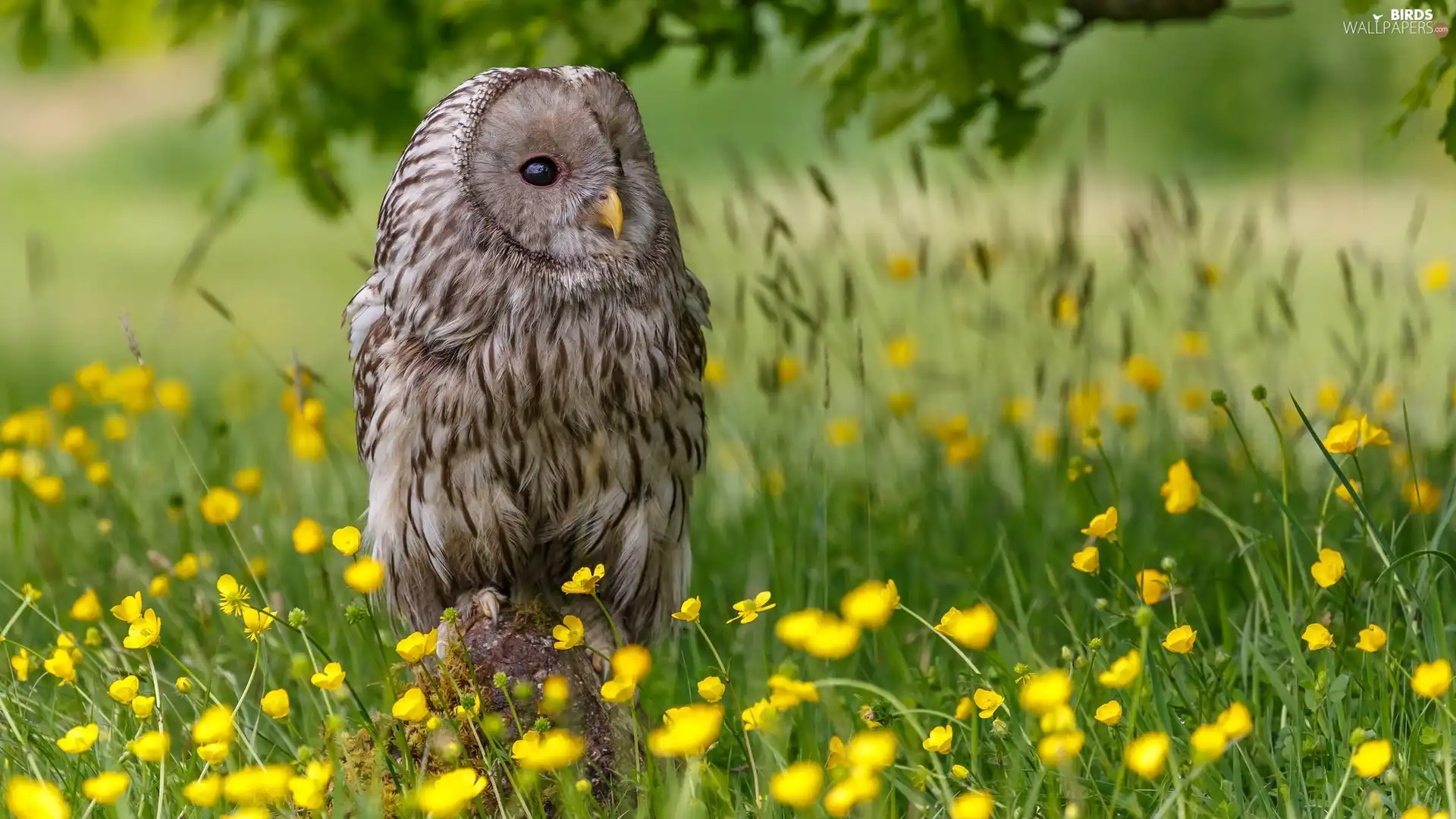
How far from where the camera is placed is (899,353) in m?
4.47

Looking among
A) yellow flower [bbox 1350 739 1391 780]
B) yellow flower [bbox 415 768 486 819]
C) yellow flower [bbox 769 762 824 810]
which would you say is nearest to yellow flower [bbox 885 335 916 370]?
yellow flower [bbox 1350 739 1391 780]

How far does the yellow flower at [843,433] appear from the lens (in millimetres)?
4335

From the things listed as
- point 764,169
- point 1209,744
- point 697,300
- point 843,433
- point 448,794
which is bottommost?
point 764,169

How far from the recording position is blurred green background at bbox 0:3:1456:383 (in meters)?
9.31

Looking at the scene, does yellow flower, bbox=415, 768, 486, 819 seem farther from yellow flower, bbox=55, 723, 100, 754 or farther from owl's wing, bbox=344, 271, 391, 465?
owl's wing, bbox=344, 271, 391, 465

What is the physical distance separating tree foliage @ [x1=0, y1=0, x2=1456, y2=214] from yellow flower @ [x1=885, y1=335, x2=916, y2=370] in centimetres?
89

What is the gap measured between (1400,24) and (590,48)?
2015 mm

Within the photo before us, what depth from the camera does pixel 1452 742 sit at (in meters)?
2.37

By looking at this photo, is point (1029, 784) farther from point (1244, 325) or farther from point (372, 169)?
point (372, 169)

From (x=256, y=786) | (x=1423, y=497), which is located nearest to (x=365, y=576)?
(x=256, y=786)

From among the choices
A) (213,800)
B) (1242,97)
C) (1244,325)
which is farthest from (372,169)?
(213,800)

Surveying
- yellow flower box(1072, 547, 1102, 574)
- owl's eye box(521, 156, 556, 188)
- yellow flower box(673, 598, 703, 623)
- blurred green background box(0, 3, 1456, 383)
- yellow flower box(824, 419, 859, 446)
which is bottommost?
blurred green background box(0, 3, 1456, 383)

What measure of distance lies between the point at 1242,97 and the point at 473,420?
36.2ft

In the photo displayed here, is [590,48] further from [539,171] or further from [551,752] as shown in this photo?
[551,752]
